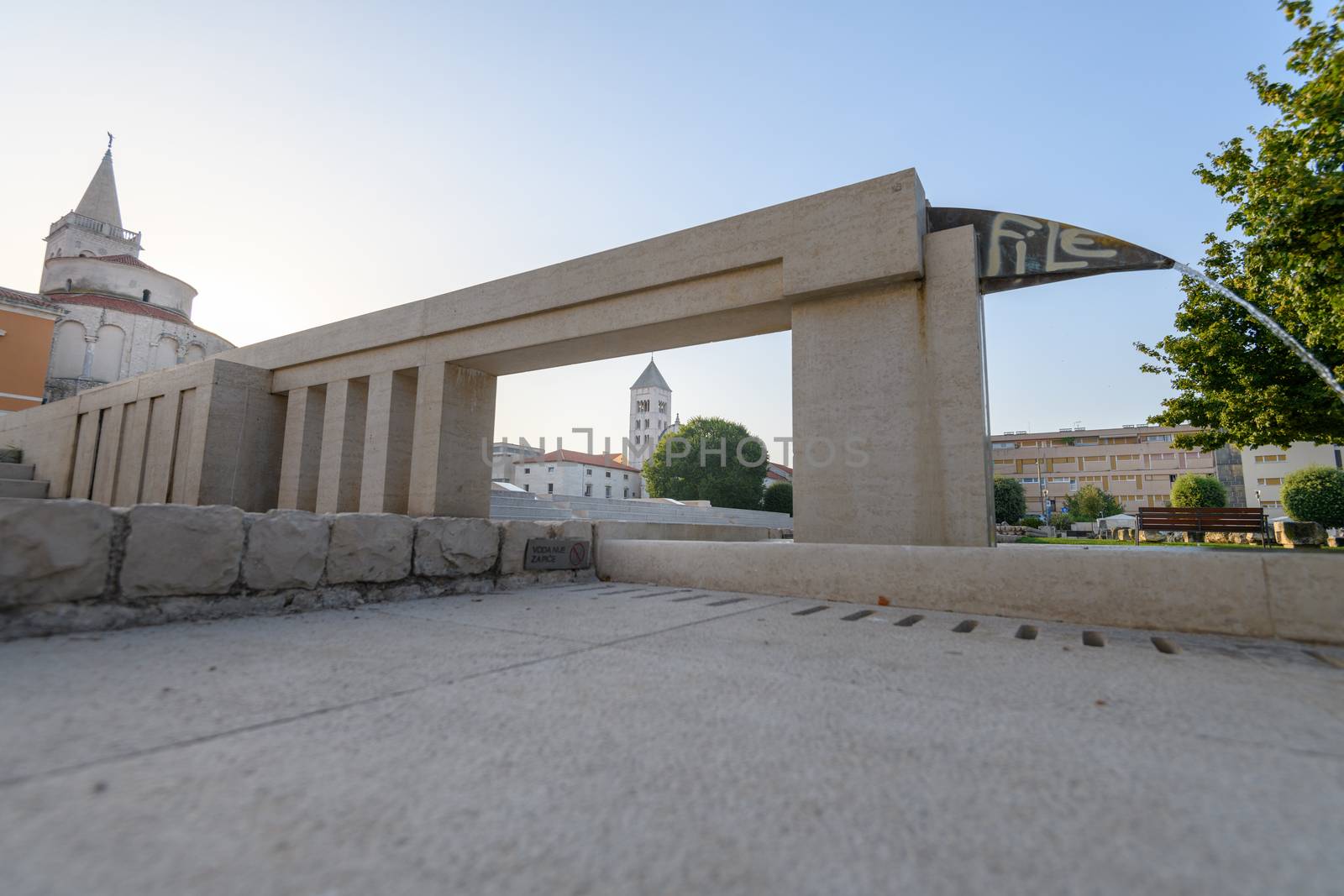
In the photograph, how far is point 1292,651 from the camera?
3.48 meters

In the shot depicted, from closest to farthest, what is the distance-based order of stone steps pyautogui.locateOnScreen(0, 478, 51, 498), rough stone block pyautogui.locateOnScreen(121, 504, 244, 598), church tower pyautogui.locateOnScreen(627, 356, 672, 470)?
rough stone block pyautogui.locateOnScreen(121, 504, 244, 598) → stone steps pyautogui.locateOnScreen(0, 478, 51, 498) → church tower pyautogui.locateOnScreen(627, 356, 672, 470)

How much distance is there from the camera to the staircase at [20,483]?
1493 cm

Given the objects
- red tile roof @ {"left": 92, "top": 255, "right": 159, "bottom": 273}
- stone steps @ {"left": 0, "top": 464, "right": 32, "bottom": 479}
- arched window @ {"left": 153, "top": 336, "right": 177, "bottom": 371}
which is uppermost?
red tile roof @ {"left": 92, "top": 255, "right": 159, "bottom": 273}

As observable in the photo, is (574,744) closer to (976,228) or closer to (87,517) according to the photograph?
(87,517)

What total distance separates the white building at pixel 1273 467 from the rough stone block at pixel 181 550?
2071 inches

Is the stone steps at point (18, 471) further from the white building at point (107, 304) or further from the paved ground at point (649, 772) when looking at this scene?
the white building at point (107, 304)

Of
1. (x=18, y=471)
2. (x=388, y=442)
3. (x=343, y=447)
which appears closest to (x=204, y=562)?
(x=388, y=442)

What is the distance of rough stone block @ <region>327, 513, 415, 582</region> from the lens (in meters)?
4.47

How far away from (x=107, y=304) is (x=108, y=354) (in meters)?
3.44

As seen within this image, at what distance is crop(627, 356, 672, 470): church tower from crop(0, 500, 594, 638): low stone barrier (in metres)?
81.6

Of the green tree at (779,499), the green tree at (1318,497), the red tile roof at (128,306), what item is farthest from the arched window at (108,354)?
the green tree at (1318,497)

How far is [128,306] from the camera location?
4059 cm

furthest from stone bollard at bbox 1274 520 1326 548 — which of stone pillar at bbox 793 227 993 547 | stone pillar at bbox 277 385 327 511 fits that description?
stone pillar at bbox 277 385 327 511

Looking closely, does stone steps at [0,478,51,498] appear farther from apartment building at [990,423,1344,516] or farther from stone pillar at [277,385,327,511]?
apartment building at [990,423,1344,516]
